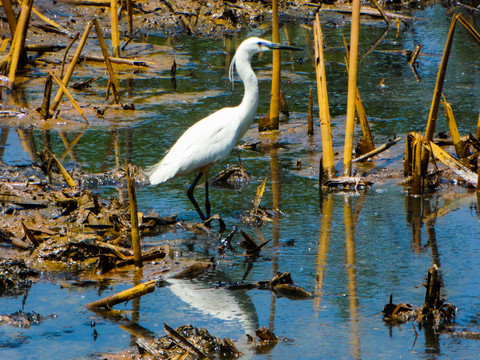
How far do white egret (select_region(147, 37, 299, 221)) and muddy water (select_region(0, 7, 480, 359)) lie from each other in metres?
0.39

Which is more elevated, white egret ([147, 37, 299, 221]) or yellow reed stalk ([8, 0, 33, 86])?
yellow reed stalk ([8, 0, 33, 86])

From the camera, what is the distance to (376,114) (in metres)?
9.80

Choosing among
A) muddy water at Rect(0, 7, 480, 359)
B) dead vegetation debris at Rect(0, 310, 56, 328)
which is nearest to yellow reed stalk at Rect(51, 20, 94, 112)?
muddy water at Rect(0, 7, 480, 359)

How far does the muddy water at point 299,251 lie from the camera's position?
4.05 m

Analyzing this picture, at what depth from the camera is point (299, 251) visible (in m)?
5.50

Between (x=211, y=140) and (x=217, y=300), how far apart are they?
2.24 m

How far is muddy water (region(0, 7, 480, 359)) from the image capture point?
4.05 m

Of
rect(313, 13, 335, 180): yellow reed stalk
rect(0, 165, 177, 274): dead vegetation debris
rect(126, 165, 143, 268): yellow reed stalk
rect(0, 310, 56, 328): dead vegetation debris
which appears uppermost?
rect(313, 13, 335, 180): yellow reed stalk

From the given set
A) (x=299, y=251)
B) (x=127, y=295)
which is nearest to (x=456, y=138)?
(x=299, y=251)

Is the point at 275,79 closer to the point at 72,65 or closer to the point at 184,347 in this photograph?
the point at 72,65

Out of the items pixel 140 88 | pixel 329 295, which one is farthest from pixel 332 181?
pixel 140 88

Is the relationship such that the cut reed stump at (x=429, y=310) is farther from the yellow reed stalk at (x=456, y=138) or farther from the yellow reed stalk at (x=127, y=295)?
the yellow reed stalk at (x=456, y=138)

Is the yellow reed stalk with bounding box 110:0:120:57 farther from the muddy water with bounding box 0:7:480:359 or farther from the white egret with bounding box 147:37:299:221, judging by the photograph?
the white egret with bounding box 147:37:299:221

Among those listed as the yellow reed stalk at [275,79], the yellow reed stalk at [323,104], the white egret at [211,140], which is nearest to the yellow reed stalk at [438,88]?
the yellow reed stalk at [323,104]
